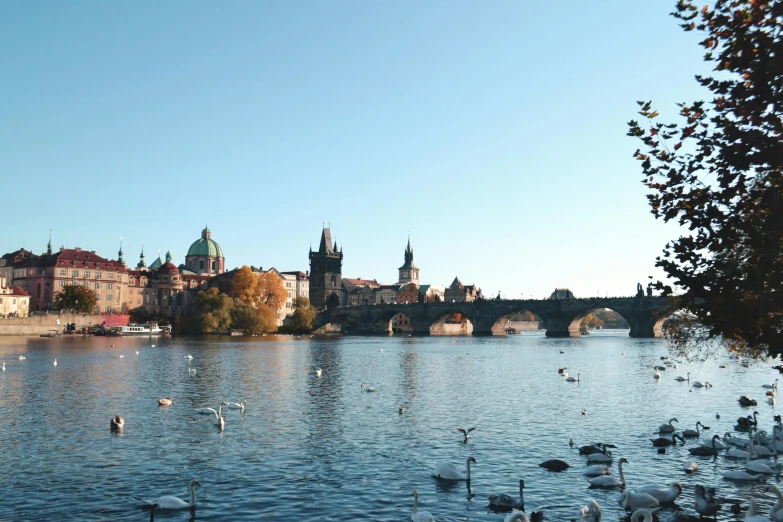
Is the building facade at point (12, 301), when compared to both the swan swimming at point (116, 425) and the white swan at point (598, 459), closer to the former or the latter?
the swan swimming at point (116, 425)

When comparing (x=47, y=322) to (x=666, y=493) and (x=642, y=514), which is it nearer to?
(x=666, y=493)

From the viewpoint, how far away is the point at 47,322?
136625mm

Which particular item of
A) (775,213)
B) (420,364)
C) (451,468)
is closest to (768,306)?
(775,213)

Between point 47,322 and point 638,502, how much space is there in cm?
13931

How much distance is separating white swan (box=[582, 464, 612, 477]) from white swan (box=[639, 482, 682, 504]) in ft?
7.29

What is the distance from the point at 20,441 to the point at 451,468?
16.2 m

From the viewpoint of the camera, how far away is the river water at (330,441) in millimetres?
18797

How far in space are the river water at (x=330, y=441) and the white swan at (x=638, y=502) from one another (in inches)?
12.6

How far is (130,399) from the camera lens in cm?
3859

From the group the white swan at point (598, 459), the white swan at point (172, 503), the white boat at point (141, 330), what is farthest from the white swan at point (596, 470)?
the white boat at point (141, 330)

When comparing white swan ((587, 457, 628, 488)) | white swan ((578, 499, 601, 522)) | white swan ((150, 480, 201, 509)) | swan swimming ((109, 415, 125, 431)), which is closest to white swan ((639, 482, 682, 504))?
white swan ((587, 457, 628, 488))

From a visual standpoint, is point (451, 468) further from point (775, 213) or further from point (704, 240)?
point (775, 213)

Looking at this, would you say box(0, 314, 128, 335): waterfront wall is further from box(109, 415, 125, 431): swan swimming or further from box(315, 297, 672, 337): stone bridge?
box(109, 415, 125, 431): swan swimming

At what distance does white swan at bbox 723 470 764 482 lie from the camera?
20859 millimetres
